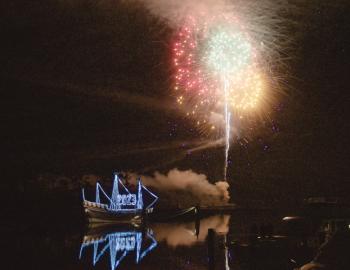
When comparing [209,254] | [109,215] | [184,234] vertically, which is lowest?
[209,254]

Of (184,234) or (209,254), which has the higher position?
(184,234)

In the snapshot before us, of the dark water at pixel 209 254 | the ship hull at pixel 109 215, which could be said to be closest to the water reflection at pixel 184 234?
the dark water at pixel 209 254

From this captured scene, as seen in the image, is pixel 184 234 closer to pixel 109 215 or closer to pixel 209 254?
pixel 209 254

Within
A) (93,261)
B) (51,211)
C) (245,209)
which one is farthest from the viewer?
(245,209)

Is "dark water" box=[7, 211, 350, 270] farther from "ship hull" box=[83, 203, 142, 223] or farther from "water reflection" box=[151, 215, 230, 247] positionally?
"ship hull" box=[83, 203, 142, 223]

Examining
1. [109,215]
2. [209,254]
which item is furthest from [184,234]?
[109,215]

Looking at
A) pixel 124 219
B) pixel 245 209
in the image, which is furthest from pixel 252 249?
pixel 245 209

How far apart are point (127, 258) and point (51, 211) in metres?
54.4

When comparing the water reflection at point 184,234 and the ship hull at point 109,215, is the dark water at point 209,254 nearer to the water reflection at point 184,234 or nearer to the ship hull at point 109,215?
the water reflection at point 184,234

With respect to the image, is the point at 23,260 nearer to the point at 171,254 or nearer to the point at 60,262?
the point at 60,262

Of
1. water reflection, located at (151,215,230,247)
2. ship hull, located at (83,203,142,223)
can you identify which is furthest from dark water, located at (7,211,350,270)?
ship hull, located at (83,203,142,223)

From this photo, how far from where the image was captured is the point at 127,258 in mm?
22906

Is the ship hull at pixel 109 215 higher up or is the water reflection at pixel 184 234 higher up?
the ship hull at pixel 109 215

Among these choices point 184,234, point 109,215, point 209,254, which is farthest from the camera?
point 109,215
